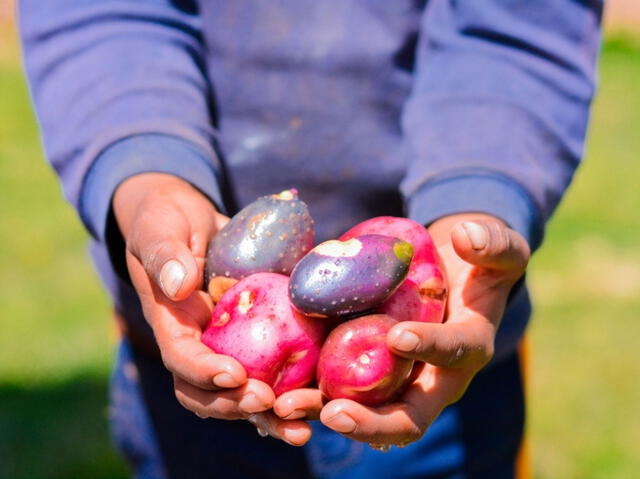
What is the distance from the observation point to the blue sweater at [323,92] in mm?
1694

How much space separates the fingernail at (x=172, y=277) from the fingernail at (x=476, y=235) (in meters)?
0.39

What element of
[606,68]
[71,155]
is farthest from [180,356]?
[606,68]

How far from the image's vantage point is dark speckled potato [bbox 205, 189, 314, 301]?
4.64 ft

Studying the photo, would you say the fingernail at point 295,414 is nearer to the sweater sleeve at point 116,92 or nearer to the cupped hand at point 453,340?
the cupped hand at point 453,340

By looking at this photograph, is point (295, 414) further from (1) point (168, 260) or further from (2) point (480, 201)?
(2) point (480, 201)

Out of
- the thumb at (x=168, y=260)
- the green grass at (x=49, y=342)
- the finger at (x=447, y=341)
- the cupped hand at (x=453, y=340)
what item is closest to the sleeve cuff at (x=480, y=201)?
the cupped hand at (x=453, y=340)

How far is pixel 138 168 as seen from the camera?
1604 millimetres

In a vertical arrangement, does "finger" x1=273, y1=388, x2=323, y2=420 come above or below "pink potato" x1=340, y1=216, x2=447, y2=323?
below

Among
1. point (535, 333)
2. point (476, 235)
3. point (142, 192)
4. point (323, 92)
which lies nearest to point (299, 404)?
point (476, 235)

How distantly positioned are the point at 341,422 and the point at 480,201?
1.75ft

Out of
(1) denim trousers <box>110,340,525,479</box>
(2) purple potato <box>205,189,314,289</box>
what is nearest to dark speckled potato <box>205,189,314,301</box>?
(2) purple potato <box>205,189,314,289</box>

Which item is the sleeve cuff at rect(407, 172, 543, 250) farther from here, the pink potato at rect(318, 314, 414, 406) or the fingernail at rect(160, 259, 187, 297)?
the fingernail at rect(160, 259, 187, 297)

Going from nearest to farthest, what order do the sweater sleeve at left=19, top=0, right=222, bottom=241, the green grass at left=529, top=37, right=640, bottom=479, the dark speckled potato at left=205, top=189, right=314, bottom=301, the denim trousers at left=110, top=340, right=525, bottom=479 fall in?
the dark speckled potato at left=205, top=189, right=314, bottom=301 < the sweater sleeve at left=19, top=0, right=222, bottom=241 < the denim trousers at left=110, top=340, right=525, bottom=479 < the green grass at left=529, top=37, right=640, bottom=479

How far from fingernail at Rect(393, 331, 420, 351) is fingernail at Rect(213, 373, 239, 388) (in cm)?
22
